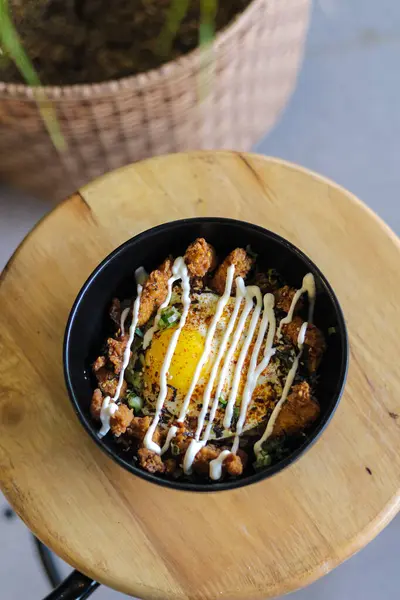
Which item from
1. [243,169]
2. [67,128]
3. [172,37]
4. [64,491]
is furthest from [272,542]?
[172,37]

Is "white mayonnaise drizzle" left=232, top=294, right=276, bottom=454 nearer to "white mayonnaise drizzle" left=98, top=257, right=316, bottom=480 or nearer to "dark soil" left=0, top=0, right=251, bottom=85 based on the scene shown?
"white mayonnaise drizzle" left=98, top=257, right=316, bottom=480

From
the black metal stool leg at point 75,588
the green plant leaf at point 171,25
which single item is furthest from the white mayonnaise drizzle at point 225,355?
the green plant leaf at point 171,25

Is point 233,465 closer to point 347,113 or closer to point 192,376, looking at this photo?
point 192,376

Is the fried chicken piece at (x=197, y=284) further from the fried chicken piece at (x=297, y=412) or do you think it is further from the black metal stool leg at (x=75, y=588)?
the black metal stool leg at (x=75, y=588)

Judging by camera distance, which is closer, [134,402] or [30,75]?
[134,402]

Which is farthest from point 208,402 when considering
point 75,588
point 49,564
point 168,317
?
point 49,564

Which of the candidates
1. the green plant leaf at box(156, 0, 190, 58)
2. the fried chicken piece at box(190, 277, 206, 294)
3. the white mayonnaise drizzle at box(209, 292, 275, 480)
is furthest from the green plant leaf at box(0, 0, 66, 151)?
the white mayonnaise drizzle at box(209, 292, 275, 480)
